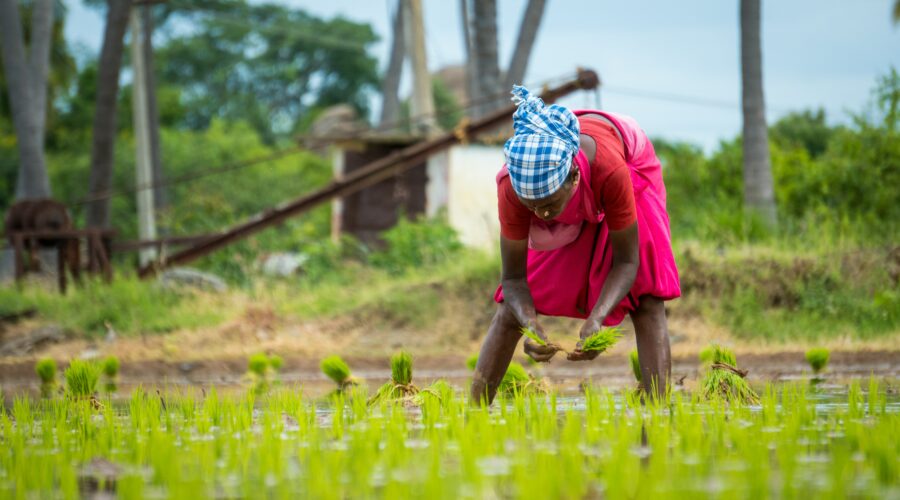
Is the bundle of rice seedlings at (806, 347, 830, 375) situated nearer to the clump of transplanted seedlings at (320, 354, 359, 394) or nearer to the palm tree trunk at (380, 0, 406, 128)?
the clump of transplanted seedlings at (320, 354, 359, 394)

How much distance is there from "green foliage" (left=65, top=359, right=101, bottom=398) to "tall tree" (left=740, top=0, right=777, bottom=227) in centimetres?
886

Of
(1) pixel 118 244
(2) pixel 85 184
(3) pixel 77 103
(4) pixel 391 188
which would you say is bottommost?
(1) pixel 118 244

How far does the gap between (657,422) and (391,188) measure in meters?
15.3

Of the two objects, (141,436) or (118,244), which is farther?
(118,244)

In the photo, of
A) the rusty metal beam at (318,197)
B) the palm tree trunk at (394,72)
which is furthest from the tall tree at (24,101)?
the palm tree trunk at (394,72)

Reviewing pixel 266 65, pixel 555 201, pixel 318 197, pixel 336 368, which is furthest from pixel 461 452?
pixel 266 65

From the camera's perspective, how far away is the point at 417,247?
14.2 m

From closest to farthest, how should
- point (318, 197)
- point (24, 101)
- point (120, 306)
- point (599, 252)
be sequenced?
1. point (599, 252)
2. point (120, 306)
3. point (318, 197)
4. point (24, 101)

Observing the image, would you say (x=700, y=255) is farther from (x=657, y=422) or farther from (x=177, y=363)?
(x=657, y=422)

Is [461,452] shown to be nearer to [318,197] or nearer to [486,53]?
[318,197]

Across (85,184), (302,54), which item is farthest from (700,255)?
(302,54)

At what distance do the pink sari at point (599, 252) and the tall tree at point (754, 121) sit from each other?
822 centimetres

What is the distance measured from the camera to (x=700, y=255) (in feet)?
37.1

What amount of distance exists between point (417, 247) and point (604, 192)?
31.9 ft
